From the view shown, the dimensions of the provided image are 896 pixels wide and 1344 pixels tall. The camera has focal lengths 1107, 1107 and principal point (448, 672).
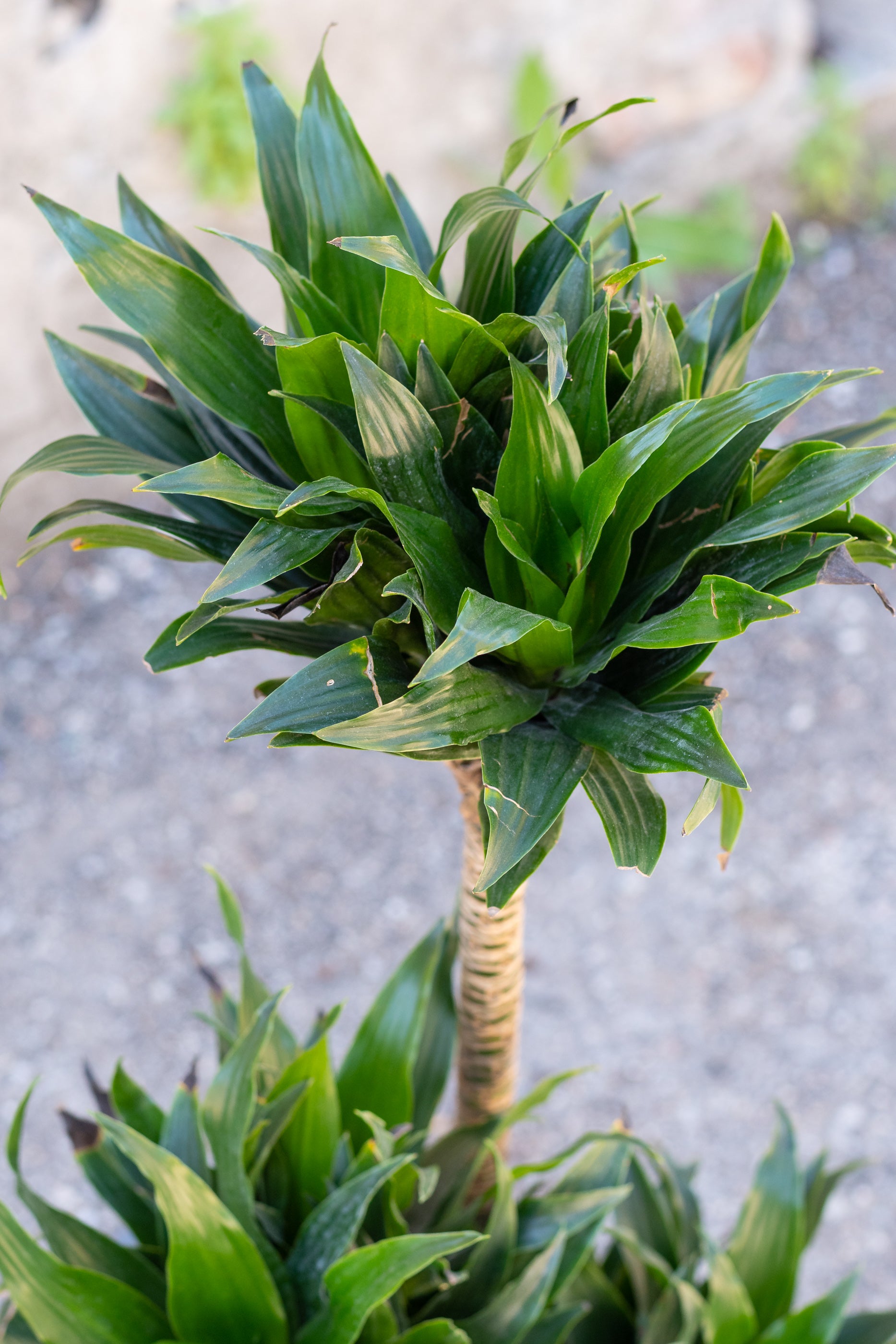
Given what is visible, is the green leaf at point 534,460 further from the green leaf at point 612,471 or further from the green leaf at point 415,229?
the green leaf at point 415,229

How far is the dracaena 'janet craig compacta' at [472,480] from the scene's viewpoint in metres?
0.52

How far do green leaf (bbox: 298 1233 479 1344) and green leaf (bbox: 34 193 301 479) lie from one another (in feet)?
1.70

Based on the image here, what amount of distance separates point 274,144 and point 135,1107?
77 cm

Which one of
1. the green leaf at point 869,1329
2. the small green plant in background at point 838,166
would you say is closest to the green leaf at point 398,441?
the green leaf at point 869,1329

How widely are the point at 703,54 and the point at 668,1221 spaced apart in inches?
93.7

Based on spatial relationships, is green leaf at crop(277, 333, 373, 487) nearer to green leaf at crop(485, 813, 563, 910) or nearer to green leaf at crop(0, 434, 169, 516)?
green leaf at crop(0, 434, 169, 516)

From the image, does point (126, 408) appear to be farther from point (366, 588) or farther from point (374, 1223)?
point (374, 1223)

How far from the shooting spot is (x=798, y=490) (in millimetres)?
533

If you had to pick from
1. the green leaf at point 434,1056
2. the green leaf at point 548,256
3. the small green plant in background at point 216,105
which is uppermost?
the small green plant in background at point 216,105

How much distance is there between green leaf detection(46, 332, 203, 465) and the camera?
0.66 m

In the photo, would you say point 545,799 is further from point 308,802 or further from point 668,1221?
point 308,802

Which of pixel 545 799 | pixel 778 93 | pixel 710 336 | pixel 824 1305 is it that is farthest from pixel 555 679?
pixel 778 93

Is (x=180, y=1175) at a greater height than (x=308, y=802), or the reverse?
(x=308, y=802)

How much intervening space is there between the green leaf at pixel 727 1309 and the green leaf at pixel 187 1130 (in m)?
0.43
